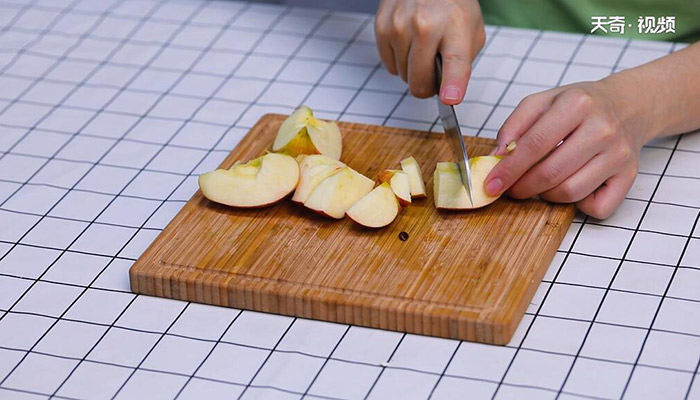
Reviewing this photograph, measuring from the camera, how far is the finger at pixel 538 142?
1233 mm

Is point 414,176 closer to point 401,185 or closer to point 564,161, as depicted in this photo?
point 401,185

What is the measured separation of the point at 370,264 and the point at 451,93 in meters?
0.27

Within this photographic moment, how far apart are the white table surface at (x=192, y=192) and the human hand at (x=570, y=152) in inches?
1.9

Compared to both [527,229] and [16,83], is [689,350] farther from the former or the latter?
[16,83]

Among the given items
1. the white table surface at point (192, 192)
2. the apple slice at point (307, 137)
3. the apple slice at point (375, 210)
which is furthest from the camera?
the apple slice at point (307, 137)

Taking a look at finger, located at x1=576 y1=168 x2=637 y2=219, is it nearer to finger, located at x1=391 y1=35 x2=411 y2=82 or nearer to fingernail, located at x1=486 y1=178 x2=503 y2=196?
fingernail, located at x1=486 y1=178 x2=503 y2=196

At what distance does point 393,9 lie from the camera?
1486 mm

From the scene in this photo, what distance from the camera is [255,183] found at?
1.28m

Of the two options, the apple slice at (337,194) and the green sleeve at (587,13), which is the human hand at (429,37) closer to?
the apple slice at (337,194)

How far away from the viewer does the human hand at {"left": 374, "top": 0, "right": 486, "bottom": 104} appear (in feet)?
4.52

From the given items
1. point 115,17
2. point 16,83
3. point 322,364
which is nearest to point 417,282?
point 322,364

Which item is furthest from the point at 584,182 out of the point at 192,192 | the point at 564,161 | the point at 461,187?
the point at 192,192

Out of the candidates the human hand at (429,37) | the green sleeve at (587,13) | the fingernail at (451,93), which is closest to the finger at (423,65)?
the human hand at (429,37)

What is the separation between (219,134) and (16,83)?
1.35 ft
